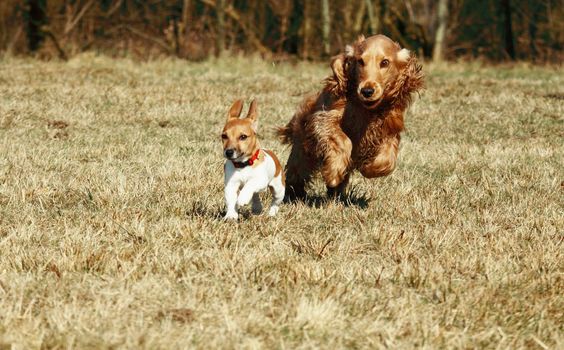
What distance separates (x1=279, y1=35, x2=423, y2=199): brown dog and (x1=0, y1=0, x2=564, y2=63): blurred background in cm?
1481

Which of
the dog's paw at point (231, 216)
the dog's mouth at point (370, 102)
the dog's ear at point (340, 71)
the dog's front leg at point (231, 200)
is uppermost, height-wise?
the dog's ear at point (340, 71)

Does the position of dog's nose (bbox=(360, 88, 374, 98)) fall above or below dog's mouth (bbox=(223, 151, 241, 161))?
above

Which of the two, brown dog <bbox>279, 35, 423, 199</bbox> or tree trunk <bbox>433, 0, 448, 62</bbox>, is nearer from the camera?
brown dog <bbox>279, 35, 423, 199</bbox>

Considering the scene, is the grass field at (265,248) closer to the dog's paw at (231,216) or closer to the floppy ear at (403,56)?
the dog's paw at (231,216)

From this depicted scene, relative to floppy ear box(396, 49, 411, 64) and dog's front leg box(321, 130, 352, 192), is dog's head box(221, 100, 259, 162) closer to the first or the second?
dog's front leg box(321, 130, 352, 192)

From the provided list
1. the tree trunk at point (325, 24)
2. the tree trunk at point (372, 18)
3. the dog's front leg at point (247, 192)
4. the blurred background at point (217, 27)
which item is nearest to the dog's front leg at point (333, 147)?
the dog's front leg at point (247, 192)

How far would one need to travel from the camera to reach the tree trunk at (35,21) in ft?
Answer: 72.5

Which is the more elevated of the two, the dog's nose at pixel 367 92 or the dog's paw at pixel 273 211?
the dog's nose at pixel 367 92

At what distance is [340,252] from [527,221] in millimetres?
1627

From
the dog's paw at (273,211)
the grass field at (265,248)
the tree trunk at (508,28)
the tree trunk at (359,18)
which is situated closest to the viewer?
the grass field at (265,248)

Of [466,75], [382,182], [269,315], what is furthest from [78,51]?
[269,315]

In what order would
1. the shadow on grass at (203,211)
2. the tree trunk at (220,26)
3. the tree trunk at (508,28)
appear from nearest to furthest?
the shadow on grass at (203,211), the tree trunk at (220,26), the tree trunk at (508,28)

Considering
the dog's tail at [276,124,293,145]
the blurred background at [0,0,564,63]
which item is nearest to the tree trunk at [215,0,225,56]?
the blurred background at [0,0,564,63]

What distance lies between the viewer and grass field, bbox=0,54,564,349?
138 inches
